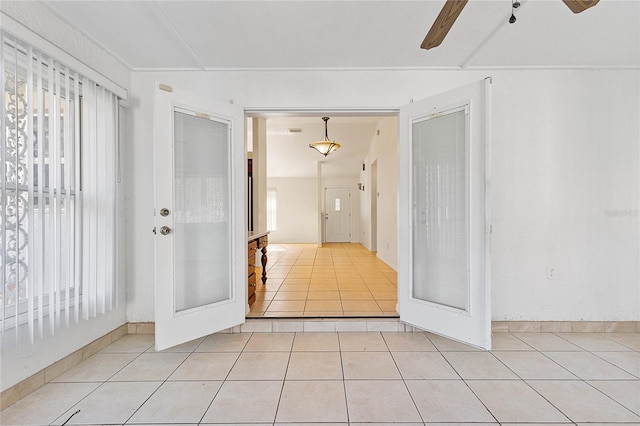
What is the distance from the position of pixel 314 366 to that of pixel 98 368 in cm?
152

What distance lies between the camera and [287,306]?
10.1ft

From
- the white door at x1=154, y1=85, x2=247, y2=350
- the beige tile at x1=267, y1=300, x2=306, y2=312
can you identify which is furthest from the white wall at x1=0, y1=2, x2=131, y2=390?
the beige tile at x1=267, y1=300, x2=306, y2=312

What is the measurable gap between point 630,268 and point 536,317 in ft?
3.10

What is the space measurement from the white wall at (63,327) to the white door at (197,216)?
588mm

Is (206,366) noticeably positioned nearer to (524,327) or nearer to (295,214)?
(524,327)

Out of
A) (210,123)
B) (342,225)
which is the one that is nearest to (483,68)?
(210,123)

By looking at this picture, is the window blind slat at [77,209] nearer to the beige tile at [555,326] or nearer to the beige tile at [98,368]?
the beige tile at [98,368]

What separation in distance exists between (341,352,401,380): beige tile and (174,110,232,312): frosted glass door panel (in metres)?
1.16

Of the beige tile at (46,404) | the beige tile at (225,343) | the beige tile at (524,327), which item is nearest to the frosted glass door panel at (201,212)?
the beige tile at (225,343)

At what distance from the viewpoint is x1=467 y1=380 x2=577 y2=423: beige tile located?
1568mm

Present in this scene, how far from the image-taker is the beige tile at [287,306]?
9.73 ft

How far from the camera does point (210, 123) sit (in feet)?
8.16

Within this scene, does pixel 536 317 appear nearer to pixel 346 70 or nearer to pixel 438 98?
pixel 438 98

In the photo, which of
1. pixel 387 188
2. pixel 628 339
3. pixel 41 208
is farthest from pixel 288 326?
pixel 387 188
